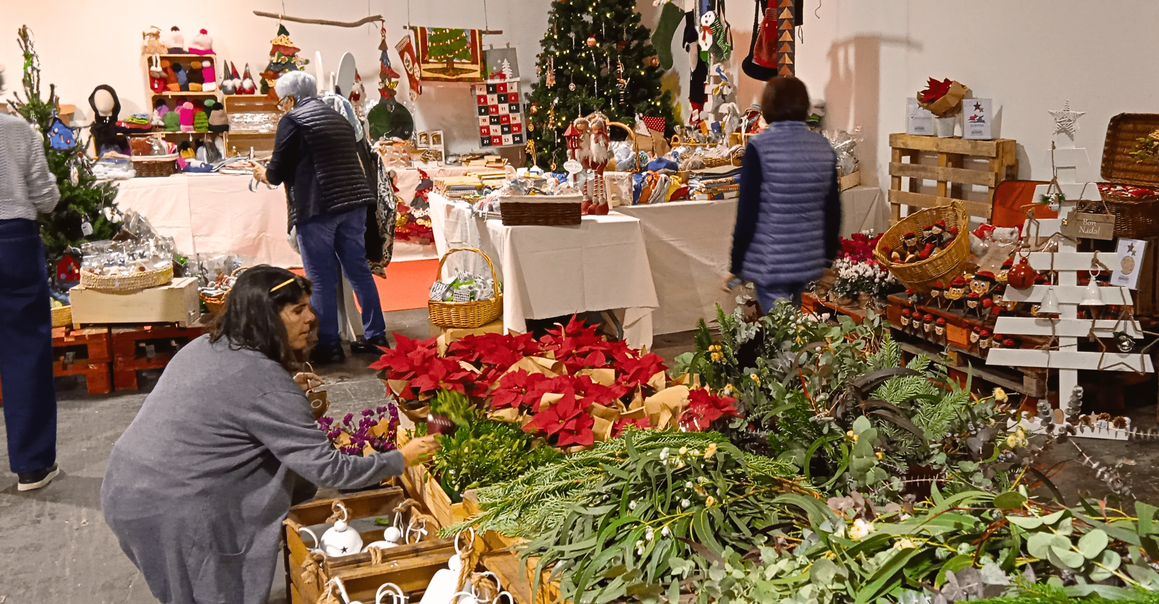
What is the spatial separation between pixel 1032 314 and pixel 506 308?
235cm

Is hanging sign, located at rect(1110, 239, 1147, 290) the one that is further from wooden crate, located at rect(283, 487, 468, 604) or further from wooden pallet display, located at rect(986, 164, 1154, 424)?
wooden crate, located at rect(283, 487, 468, 604)

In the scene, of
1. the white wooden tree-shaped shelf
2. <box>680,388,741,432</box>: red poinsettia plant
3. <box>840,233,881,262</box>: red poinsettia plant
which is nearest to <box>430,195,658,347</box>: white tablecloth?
<box>840,233,881,262</box>: red poinsettia plant

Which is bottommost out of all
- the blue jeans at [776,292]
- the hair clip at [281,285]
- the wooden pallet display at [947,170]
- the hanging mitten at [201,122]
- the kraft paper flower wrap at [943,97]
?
the blue jeans at [776,292]

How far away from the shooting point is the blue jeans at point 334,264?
524 cm

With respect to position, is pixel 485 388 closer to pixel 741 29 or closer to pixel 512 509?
pixel 512 509

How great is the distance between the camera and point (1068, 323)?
3879mm

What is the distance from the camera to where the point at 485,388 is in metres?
2.47

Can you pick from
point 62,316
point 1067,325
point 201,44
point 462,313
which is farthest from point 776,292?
point 201,44

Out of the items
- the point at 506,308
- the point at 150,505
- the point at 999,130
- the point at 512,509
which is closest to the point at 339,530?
the point at 150,505

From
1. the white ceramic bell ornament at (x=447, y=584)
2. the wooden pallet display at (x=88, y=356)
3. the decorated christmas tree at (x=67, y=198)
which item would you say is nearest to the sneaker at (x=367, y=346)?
the wooden pallet display at (x=88, y=356)

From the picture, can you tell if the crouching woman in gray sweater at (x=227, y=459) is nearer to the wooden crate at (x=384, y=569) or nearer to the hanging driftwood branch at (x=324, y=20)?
the wooden crate at (x=384, y=569)

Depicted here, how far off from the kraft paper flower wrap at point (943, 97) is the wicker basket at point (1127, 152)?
3.38 feet

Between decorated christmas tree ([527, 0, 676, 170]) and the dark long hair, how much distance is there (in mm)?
6873

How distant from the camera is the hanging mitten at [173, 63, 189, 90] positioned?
9.42 m
